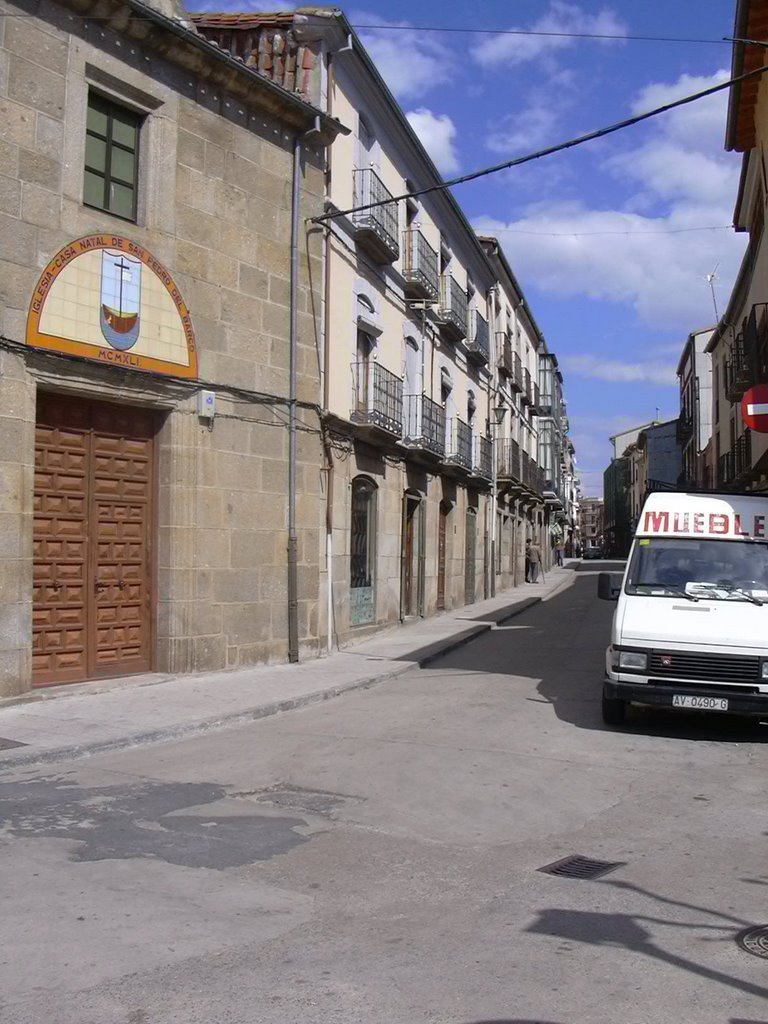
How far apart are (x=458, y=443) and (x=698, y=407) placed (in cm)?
2688

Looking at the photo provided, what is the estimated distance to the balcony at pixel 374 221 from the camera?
1725 cm

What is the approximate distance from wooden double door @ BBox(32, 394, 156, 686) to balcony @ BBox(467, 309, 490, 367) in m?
15.7

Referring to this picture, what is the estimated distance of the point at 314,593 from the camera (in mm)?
15164

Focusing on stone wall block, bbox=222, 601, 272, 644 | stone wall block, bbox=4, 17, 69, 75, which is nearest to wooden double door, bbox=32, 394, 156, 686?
stone wall block, bbox=222, 601, 272, 644

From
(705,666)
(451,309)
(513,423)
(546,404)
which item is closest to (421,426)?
(451,309)

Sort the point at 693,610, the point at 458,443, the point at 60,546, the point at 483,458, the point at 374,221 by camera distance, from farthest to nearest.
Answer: the point at 483,458, the point at 458,443, the point at 374,221, the point at 60,546, the point at 693,610

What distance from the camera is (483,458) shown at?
29.3 m

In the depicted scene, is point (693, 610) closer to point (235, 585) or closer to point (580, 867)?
point (580, 867)

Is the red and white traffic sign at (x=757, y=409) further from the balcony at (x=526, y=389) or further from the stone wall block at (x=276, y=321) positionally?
the balcony at (x=526, y=389)

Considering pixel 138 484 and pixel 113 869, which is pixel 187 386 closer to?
pixel 138 484

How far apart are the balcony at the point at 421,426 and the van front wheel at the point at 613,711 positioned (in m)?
11.2

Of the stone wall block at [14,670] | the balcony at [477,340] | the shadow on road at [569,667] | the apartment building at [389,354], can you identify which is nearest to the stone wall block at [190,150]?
the apartment building at [389,354]

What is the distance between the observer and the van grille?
29.5 ft

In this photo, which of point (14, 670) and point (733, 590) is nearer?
point (733, 590)
